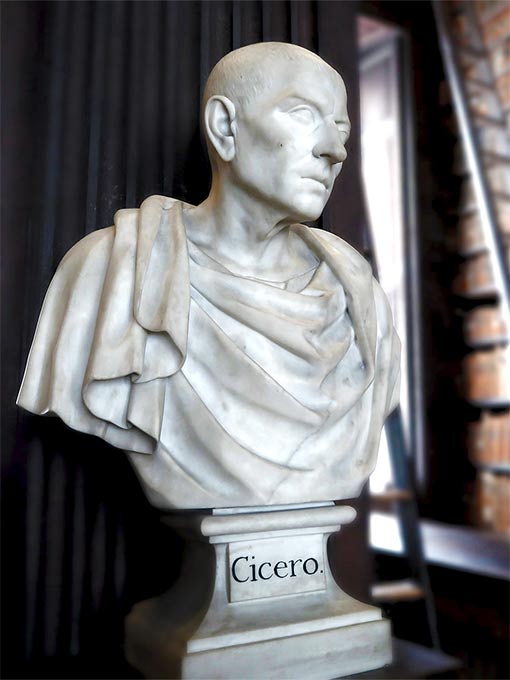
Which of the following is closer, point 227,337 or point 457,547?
point 227,337

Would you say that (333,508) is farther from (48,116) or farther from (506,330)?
(506,330)

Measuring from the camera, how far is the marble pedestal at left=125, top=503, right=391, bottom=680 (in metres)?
1.09

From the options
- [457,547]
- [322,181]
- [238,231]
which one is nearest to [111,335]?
[238,231]

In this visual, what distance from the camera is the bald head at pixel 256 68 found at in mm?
1157

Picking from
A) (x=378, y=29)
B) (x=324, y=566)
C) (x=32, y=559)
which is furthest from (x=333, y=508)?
(x=378, y=29)

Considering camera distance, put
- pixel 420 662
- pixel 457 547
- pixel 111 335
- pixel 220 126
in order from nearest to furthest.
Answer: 1. pixel 111 335
2. pixel 220 126
3. pixel 420 662
4. pixel 457 547

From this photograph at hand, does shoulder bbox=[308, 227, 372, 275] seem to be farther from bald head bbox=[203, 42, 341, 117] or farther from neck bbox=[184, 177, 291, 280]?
bald head bbox=[203, 42, 341, 117]

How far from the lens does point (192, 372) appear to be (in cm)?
116

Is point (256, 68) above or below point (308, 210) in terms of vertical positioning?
above

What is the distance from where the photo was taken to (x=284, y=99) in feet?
3.76

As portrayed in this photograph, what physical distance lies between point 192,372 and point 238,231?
11.1 inches

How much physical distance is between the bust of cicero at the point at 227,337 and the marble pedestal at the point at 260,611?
57mm

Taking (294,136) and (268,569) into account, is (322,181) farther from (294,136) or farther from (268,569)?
(268,569)

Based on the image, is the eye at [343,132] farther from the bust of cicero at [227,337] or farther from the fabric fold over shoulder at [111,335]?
the fabric fold over shoulder at [111,335]
